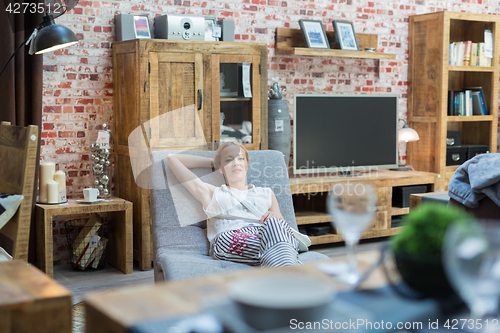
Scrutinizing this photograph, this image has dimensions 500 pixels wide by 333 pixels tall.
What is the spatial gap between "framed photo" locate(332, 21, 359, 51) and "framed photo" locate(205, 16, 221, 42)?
112cm

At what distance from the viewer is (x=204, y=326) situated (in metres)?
0.82

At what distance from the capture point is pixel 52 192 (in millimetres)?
3326

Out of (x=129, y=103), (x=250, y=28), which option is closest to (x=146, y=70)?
(x=129, y=103)

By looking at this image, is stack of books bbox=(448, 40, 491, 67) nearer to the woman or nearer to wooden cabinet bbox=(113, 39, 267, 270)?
wooden cabinet bbox=(113, 39, 267, 270)

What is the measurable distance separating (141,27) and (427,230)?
Result: 314cm

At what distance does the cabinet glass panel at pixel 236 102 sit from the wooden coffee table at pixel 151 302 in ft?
9.07

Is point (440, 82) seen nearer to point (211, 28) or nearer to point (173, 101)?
point (211, 28)

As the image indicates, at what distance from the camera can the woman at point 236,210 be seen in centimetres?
226

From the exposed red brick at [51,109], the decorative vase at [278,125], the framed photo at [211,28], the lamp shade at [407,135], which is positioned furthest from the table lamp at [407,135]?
the exposed red brick at [51,109]

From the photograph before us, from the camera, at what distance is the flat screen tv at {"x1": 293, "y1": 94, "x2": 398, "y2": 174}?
4.26 metres

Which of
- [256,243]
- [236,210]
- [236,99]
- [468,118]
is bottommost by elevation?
[256,243]

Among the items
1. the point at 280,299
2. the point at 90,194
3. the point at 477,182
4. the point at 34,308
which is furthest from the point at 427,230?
the point at 90,194

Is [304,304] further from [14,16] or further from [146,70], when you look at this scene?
[14,16]

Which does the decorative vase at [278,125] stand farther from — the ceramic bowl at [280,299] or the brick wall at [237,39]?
the ceramic bowl at [280,299]
